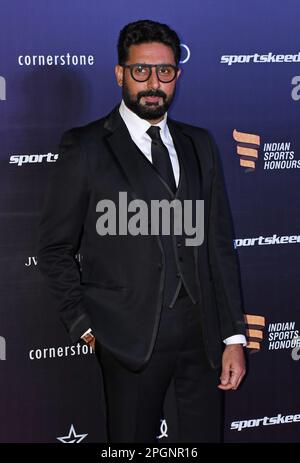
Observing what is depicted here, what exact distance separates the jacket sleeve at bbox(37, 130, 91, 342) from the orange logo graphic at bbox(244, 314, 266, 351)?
1217 millimetres

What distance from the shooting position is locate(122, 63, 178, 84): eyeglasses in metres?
2.57

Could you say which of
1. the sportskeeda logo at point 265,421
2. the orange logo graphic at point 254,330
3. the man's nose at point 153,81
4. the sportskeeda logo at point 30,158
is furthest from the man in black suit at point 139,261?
the sportskeeda logo at point 265,421

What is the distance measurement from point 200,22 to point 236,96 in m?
0.36

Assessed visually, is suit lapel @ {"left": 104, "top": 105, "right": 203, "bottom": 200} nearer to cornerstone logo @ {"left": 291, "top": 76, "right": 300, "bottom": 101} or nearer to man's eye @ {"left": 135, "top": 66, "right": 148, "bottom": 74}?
man's eye @ {"left": 135, "top": 66, "right": 148, "bottom": 74}

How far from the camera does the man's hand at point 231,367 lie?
8.93 ft

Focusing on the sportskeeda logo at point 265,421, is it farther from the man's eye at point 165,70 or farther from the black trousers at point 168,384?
the man's eye at point 165,70

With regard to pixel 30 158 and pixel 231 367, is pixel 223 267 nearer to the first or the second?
pixel 231 367

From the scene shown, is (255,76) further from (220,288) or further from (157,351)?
(157,351)

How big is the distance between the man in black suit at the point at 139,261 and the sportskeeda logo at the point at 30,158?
56 centimetres

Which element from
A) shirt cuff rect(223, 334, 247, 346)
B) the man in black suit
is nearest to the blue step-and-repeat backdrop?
the man in black suit

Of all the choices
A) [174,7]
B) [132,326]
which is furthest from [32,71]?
[132,326]

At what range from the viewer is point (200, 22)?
3.34 meters

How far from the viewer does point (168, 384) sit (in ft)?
8.70

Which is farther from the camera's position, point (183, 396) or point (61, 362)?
point (61, 362)
